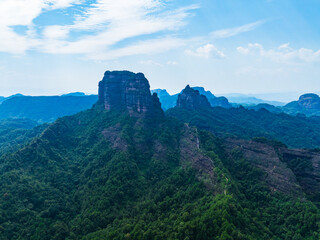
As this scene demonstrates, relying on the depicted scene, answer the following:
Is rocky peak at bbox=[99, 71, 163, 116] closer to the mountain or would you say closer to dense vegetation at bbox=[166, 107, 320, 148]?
the mountain

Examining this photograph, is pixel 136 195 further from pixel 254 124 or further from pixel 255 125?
pixel 254 124

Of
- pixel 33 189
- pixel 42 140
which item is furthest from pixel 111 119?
pixel 33 189

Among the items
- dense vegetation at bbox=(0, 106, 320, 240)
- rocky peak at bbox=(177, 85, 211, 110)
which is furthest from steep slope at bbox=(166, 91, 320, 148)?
dense vegetation at bbox=(0, 106, 320, 240)

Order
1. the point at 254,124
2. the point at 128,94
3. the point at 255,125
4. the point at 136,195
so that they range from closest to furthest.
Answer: the point at 136,195
the point at 128,94
the point at 255,125
the point at 254,124

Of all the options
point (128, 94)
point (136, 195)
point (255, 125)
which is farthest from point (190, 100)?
point (136, 195)

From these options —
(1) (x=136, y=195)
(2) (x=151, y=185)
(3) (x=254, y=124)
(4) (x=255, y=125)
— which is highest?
(3) (x=254, y=124)

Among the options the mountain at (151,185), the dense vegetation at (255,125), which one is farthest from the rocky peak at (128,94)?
the dense vegetation at (255,125)
